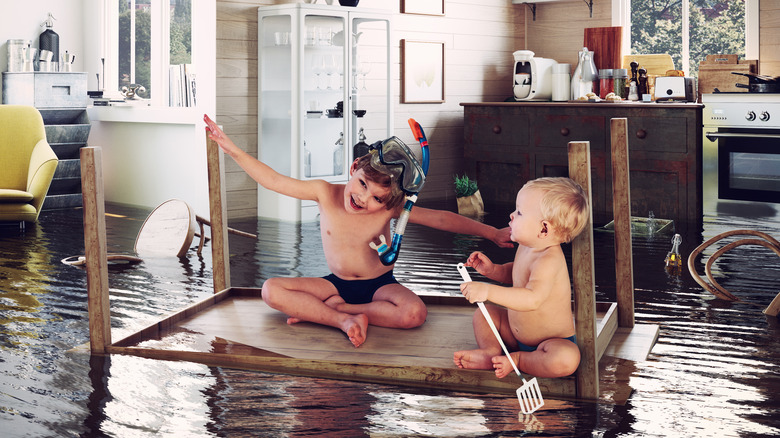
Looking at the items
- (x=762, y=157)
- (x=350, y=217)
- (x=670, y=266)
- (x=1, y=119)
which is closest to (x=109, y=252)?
(x=1, y=119)

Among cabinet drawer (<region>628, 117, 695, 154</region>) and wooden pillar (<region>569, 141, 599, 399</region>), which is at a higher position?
cabinet drawer (<region>628, 117, 695, 154</region>)

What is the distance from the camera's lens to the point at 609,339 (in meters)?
2.75

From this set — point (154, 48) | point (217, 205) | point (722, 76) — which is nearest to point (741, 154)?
point (722, 76)

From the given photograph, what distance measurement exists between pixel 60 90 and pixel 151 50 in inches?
32.2

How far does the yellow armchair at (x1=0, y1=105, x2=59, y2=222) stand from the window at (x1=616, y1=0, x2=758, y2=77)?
455cm

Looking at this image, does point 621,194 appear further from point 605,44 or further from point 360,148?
point 605,44

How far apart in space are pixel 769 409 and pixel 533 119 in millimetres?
4866

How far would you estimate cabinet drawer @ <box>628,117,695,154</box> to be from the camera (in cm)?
607

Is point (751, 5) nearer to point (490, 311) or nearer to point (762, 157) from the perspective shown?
point (762, 157)

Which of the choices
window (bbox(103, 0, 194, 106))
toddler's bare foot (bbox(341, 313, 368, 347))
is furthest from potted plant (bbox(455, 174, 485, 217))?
toddler's bare foot (bbox(341, 313, 368, 347))

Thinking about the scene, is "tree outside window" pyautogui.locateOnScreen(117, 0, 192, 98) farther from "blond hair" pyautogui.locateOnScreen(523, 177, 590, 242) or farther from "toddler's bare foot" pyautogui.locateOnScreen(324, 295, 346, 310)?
"blond hair" pyautogui.locateOnScreen(523, 177, 590, 242)

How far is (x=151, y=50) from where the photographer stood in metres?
7.33

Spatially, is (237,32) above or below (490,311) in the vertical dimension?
above

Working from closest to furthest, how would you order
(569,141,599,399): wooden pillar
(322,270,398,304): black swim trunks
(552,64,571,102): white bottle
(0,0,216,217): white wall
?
(569,141,599,399): wooden pillar < (322,270,398,304): black swim trunks < (0,0,216,217): white wall < (552,64,571,102): white bottle
